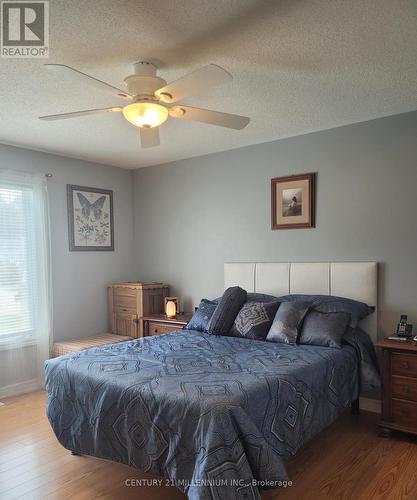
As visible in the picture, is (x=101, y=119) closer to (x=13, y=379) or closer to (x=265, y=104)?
(x=265, y=104)

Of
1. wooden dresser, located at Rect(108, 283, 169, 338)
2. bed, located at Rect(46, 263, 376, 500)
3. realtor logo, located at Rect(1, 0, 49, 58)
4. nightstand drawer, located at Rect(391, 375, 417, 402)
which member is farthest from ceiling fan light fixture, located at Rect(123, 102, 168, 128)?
wooden dresser, located at Rect(108, 283, 169, 338)

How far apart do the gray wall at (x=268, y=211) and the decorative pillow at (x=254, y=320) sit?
72 centimetres

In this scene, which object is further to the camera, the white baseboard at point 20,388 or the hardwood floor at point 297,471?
the white baseboard at point 20,388

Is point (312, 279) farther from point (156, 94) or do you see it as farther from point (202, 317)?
point (156, 94)

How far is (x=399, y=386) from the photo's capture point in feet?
9.57

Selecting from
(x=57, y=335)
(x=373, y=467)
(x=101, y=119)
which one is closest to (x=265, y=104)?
(x=101, y=119)

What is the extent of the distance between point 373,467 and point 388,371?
27.5 inches

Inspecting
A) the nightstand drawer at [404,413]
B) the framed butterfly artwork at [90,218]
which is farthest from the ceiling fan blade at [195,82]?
the framed butterfly artwork at [90,218]

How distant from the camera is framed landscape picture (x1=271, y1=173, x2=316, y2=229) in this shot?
12.5 ft

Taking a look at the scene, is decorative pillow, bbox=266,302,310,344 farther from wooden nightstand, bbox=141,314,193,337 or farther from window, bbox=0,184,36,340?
window, bbox=0,184,36,340

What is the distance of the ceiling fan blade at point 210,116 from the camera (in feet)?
7.84

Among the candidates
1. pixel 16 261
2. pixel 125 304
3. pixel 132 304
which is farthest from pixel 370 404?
pixel 16 261

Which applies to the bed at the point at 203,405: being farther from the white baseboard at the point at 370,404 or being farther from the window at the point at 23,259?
the window at the point at 23,259

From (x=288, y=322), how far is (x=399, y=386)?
3.00 feet
